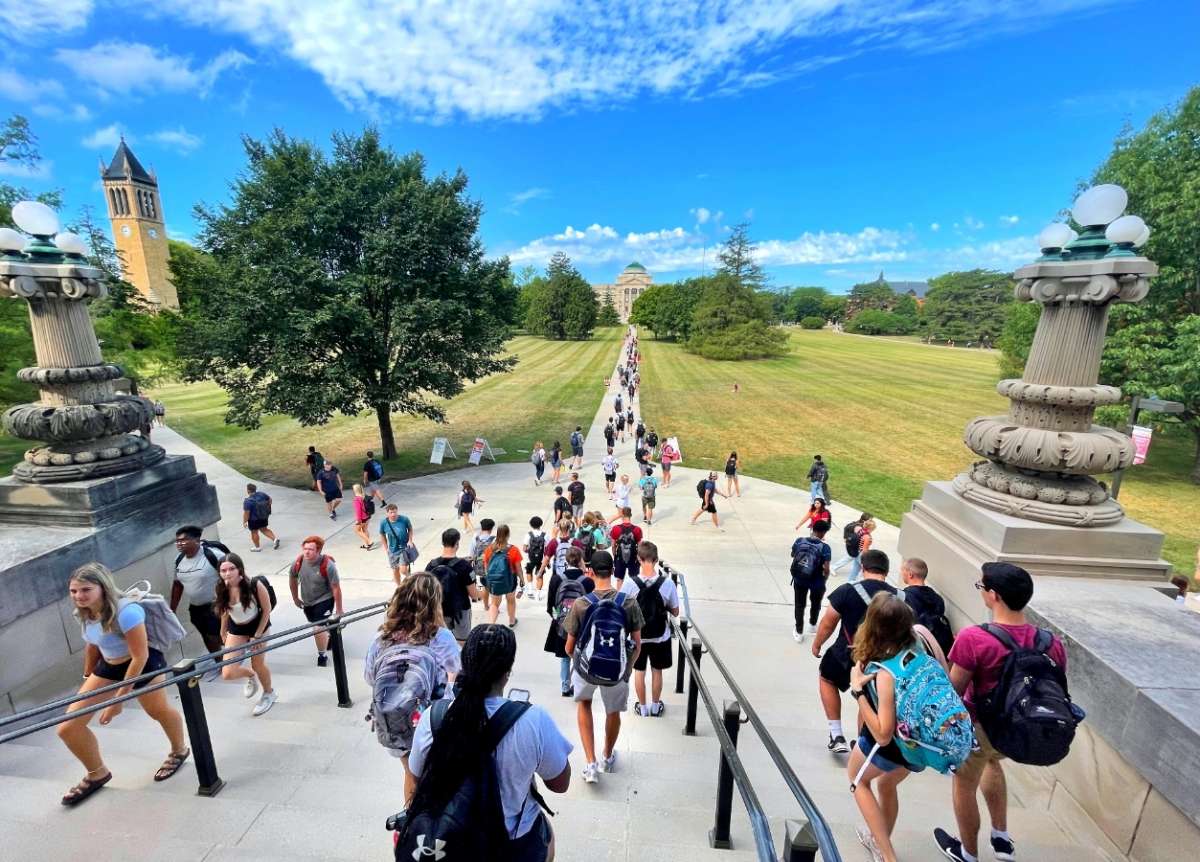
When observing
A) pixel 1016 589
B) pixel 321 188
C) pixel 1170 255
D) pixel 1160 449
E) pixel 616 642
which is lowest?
pixel 1160 449

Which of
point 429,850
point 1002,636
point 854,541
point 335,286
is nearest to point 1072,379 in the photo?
point 1002,636

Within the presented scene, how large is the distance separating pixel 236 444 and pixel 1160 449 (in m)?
37.7

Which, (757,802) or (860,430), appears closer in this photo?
(757,802)

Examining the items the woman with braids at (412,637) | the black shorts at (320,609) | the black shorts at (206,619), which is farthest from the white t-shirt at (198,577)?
the woman with braids at (412,637)

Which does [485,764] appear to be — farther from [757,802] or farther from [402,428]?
[402,428]

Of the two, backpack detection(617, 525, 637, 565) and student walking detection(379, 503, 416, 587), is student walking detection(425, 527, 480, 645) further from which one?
backpack detection(617, 525, 637, 565)

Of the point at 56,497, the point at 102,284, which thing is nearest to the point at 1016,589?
the point at 56,497

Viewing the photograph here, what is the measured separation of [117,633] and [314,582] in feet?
6.79

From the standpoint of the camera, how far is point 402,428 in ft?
80.1

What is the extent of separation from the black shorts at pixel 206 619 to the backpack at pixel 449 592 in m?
2.17

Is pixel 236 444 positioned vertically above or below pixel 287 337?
below

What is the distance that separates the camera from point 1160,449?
2205cm

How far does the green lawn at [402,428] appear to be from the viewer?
18406mm

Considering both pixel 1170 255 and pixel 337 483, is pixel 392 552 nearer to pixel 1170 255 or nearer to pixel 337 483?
pixel 337 483
